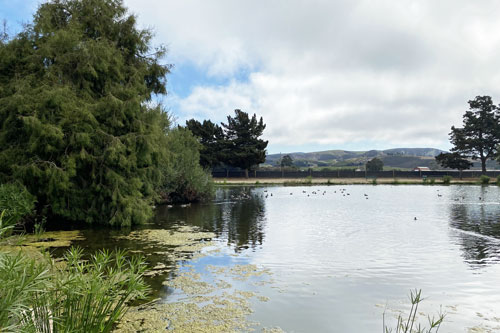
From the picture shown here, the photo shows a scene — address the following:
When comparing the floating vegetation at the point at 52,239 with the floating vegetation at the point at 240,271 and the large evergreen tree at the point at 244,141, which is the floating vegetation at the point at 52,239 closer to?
the floating vegetation at the point at 240,271

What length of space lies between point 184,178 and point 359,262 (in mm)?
19202

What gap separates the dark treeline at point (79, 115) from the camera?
13.6 metres

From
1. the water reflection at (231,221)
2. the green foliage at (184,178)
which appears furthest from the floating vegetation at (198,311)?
the green foliage at (184,178)

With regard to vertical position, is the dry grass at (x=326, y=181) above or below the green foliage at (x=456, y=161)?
below

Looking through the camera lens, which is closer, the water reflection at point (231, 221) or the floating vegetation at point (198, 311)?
the floating vegetation at point (198, 311)

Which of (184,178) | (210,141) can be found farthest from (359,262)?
(210,141)

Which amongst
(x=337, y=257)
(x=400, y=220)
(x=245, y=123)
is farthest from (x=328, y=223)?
(x=245, y=123)

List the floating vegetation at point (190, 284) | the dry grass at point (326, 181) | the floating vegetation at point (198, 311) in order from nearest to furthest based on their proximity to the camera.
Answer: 1. the floating vegetation at point (198, 311)
2. the floating vegetation at point (190, 284)
3. the dry grass at point (326, 181)

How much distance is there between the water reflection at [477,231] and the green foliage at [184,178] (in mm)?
16966

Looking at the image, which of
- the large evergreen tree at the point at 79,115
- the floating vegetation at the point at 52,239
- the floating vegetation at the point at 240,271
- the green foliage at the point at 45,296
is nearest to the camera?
the green foliage at the point at 45,296

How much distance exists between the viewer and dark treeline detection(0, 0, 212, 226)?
1361 cm

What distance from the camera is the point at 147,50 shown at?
18266mm

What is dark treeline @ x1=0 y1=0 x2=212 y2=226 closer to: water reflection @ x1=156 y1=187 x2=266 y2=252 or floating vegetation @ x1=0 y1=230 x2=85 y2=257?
floating vegetation @ x1=0 y1=230 x2=85 y2=257

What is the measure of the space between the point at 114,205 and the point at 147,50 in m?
7.76
